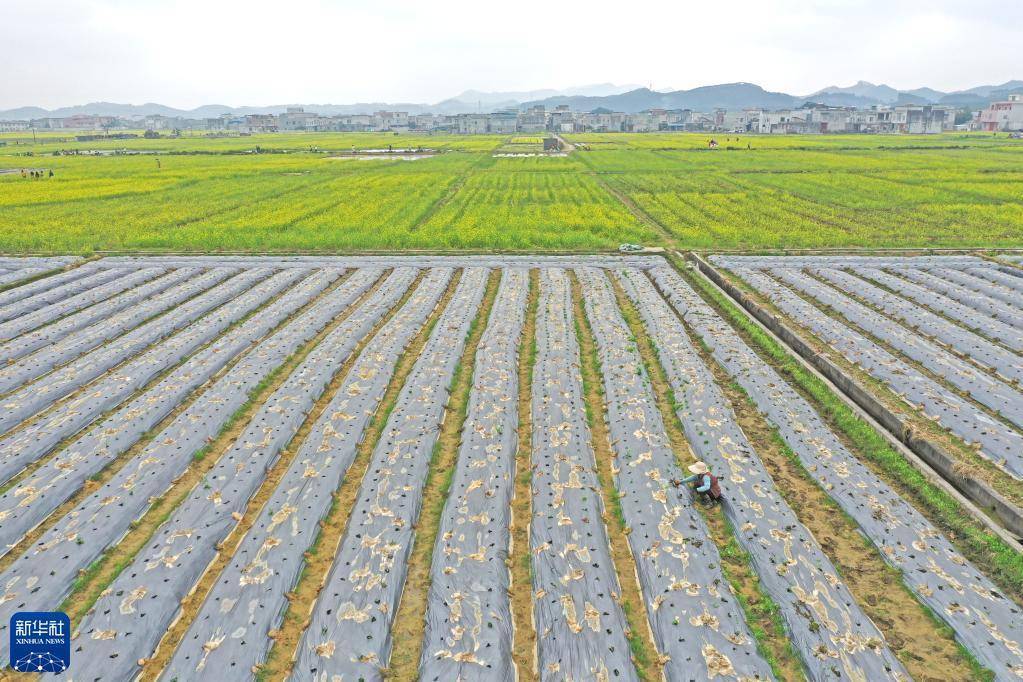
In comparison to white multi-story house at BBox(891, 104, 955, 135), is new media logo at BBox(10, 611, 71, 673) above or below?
below

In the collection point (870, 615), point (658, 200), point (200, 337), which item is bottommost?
point (870, 615)

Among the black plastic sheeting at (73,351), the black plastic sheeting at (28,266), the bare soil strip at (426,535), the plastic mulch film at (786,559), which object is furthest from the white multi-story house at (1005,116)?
the black plastic sheeting at (28,266)

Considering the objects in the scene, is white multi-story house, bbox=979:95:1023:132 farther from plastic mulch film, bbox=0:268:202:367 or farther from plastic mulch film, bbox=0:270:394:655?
plastic mulch film, bbox=0:268:202:367

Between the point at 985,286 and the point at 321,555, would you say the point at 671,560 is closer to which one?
the point at 321,555

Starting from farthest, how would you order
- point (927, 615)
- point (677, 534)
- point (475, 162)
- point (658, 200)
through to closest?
1. point (475, 162)
2. point (658, 200)
3. point (677, 534)
4. point (927, 615)

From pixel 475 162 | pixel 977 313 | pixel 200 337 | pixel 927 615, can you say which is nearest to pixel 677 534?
pixel 927 615

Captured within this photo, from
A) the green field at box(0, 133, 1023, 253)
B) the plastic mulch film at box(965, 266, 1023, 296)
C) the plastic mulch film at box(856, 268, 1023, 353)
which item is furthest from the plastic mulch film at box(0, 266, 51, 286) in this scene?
the plastic mulch film at box(965, 266, 1023, 296)

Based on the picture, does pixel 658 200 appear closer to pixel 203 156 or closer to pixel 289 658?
pixel 289 658

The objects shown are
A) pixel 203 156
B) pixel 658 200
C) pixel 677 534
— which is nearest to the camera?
pixel 677 534
